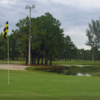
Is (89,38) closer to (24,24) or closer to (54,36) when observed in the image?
(54,36)

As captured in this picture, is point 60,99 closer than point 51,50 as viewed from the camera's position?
Yes

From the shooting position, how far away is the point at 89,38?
248 feet

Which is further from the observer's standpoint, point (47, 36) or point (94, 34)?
point (94, 34)

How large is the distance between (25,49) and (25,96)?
4983 centimetres

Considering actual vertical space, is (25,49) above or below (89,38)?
below

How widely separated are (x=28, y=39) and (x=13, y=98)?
46.9m

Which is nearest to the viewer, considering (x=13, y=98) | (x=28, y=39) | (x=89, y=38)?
(x=13, y=98)

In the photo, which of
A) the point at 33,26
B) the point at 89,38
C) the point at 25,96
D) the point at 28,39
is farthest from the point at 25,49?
the point at 25,96

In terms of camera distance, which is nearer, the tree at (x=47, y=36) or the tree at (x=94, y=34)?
the tree at (x=47, y=36)

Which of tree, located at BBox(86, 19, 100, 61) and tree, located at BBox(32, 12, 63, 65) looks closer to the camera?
tree, located at BBox(32, 12, 63, 65)

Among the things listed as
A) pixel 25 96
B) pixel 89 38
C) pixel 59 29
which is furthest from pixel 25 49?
pixel 25 96

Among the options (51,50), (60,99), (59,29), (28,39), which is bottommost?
(60,99)

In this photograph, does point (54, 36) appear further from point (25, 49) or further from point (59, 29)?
point (25, 49)

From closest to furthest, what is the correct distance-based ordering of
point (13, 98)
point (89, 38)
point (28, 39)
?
point (13, 98), point (28, 39), point (89, 38)
